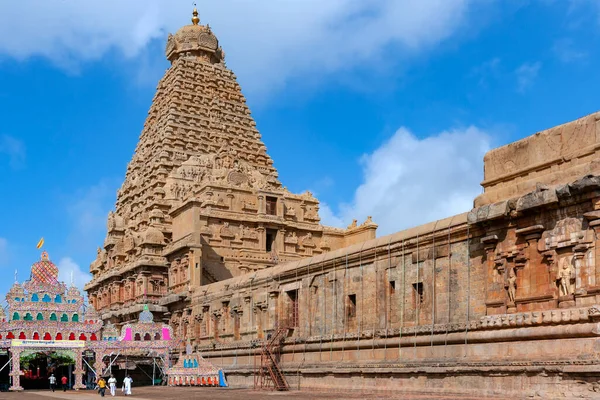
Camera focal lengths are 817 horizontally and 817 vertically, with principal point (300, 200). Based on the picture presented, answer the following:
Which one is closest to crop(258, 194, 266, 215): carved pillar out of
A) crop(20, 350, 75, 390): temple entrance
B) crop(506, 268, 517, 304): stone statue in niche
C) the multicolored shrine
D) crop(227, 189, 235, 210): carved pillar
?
→ crop(227, 189, 235, 210): carved pillar

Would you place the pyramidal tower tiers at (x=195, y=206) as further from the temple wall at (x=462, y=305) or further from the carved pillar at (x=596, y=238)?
the carved pillar at (x=596, y=238)

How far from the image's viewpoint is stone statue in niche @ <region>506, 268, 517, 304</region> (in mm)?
24766

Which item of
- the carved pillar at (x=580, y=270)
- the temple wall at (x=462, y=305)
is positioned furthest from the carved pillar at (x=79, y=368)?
the carved pillar at (x=580, y=270)

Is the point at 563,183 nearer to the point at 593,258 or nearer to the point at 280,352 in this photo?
the point at 593,258

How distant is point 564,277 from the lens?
902 inches

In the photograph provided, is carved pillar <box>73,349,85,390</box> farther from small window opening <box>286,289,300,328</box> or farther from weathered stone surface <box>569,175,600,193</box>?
weathered stone surface <box>569,175,600,193</box>

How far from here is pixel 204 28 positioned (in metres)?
81.8

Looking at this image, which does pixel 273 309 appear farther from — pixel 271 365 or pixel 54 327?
pixel 54 327

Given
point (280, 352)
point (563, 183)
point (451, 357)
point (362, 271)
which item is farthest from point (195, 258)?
point (563, 183)

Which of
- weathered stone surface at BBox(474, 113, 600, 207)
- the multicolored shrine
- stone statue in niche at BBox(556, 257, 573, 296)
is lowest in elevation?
the multicolored shrine

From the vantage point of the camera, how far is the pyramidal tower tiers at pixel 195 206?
186ft

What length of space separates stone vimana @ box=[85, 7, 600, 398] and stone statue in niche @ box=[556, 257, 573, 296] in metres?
0.04

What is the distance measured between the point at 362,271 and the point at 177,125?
42.1 meters

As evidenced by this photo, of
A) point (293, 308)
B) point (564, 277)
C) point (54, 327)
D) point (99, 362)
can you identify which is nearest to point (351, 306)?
point (293, 308)
